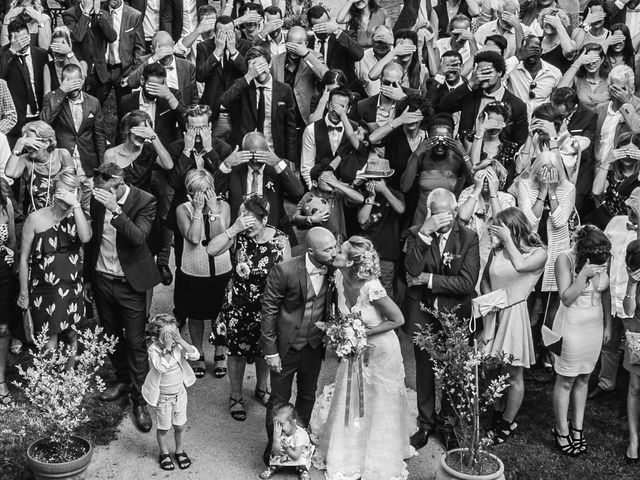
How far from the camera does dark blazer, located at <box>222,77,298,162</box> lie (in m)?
10.8

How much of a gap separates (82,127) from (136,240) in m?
2.83

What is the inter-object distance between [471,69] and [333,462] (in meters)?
5.25

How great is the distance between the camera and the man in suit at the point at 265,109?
10.7 metres

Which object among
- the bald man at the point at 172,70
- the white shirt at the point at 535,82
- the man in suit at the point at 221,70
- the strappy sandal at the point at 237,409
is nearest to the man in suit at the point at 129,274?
the strappy sandal at the point at 237,409

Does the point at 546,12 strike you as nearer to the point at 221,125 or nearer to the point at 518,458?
the point at 221,125

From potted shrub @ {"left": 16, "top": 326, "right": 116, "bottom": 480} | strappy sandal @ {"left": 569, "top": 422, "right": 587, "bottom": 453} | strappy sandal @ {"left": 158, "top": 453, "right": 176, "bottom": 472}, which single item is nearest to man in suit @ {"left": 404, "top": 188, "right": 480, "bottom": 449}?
strappy sandal @ {"left": 569, "top": 422, "right": 587, "bottom": 453}

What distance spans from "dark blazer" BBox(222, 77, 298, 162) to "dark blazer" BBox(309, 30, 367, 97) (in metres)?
1.11

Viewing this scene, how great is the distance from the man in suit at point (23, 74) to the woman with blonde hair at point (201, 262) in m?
3.24

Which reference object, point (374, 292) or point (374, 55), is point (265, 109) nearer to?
point (374, 55)

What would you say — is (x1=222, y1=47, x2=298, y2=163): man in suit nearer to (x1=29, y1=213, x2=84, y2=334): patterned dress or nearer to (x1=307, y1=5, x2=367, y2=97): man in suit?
(x1=307, y1=5, x2=367, y2=97): man in suit

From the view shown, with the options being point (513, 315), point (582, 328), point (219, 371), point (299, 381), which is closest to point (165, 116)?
point (219, 371)

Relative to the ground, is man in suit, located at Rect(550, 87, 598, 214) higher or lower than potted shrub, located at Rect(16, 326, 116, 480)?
higher

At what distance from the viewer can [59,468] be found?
25.0ft

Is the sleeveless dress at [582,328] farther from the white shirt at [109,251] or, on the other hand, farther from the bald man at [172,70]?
the bald man at [172,70]
